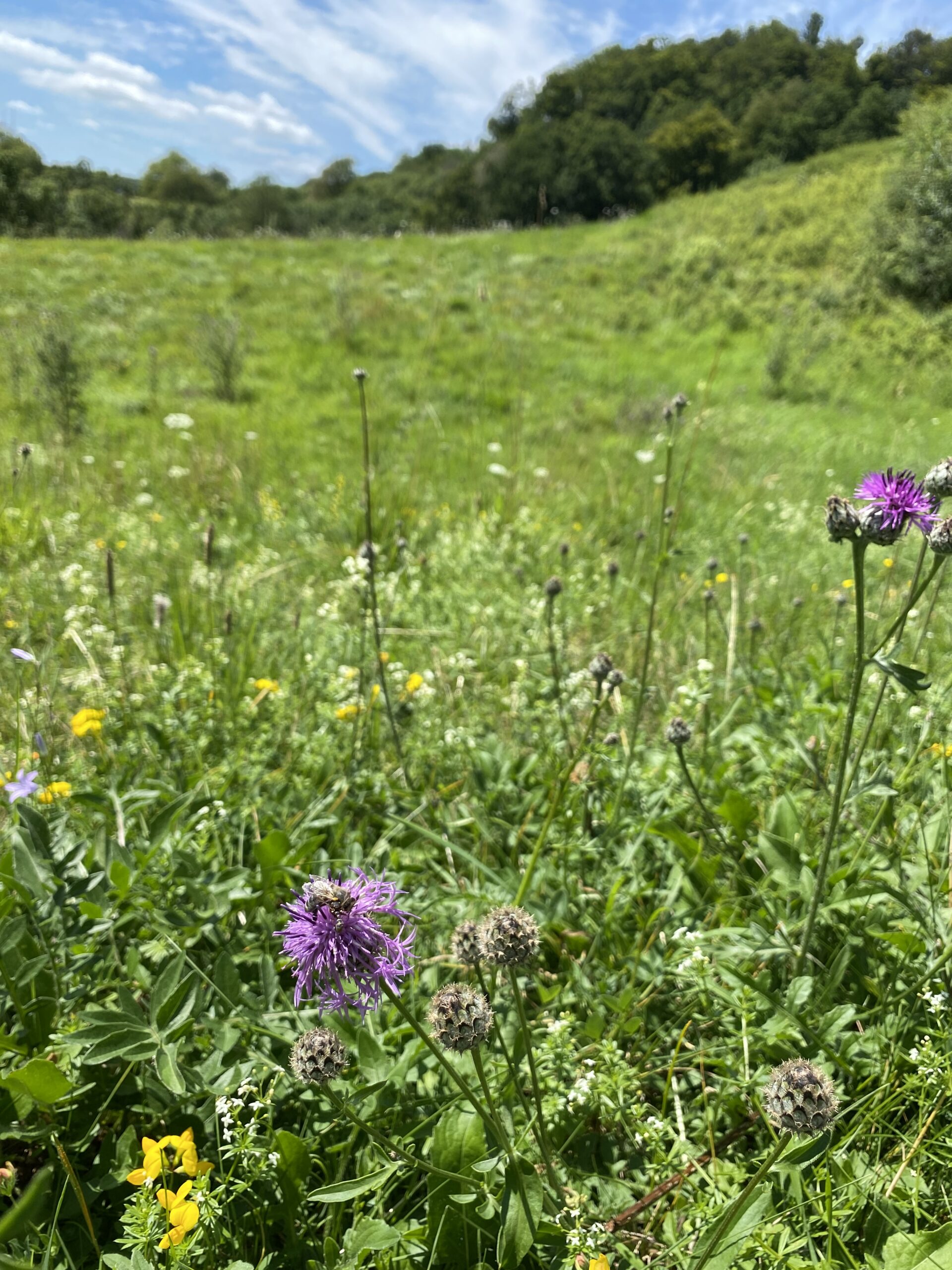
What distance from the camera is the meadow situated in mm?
1044

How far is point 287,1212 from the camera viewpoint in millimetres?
1088

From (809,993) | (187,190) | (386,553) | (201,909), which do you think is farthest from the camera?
(187,190)

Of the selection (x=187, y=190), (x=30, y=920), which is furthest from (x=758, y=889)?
(x=187, y=190)

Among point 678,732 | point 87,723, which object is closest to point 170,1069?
point 678,732

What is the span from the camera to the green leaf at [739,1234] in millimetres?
915

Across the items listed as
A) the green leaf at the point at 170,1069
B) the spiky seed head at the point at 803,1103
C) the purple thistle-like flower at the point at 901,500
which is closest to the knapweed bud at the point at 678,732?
the purple thistle-like flower at the point at 901,500

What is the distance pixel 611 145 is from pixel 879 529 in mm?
29867

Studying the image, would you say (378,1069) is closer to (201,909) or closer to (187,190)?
(201,909)

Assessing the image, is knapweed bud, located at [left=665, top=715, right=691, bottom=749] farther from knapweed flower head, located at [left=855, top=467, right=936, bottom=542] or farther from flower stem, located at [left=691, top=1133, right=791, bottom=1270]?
flower stem, located at [left=691, top=1133, right=791, bottom=1270]

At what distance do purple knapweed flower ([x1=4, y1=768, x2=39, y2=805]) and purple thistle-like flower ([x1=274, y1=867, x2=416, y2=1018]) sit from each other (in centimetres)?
89

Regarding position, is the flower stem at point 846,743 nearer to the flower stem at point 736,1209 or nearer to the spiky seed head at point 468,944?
the flower stem at point 736,1209

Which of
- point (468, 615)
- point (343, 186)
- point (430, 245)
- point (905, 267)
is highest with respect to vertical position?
point (343, 186)

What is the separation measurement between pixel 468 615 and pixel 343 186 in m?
73.4

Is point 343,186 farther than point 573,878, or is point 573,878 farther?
point 343,186
